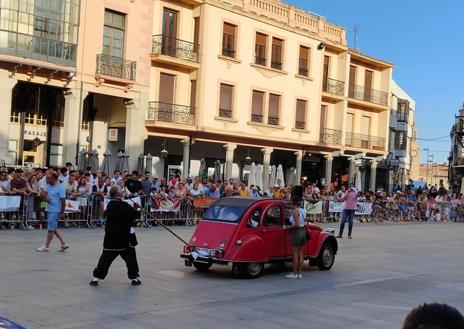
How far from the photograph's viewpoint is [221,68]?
34219 mm

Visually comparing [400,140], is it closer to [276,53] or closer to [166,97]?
[276,53]

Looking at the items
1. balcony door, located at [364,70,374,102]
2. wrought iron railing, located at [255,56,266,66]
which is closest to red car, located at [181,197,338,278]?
wrought iron railing, located at [255,56,266,66]

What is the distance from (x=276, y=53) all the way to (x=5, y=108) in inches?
703

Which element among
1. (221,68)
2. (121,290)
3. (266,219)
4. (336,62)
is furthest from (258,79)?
(121,290)

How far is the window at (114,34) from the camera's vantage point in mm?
28859

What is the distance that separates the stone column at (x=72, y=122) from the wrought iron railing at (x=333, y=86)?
19850 mm

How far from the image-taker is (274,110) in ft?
125

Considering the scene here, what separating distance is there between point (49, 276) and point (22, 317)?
115 inches

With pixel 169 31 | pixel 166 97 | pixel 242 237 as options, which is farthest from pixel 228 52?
Answer: pixel 242 237

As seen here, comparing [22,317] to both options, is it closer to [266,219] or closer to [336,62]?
[266,219]

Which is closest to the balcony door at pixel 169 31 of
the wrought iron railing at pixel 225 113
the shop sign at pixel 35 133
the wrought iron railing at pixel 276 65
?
the wrought iron railing at pixel 225 113

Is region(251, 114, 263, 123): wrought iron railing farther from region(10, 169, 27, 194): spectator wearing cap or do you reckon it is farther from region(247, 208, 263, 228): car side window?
region(247, 208, 263, 228): car side window

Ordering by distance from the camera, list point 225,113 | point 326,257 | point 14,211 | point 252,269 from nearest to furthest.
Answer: point 252,269
point 326,257
point 14,211
point 225,113

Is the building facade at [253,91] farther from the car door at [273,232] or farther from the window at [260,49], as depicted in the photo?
the car door at [273,232]
